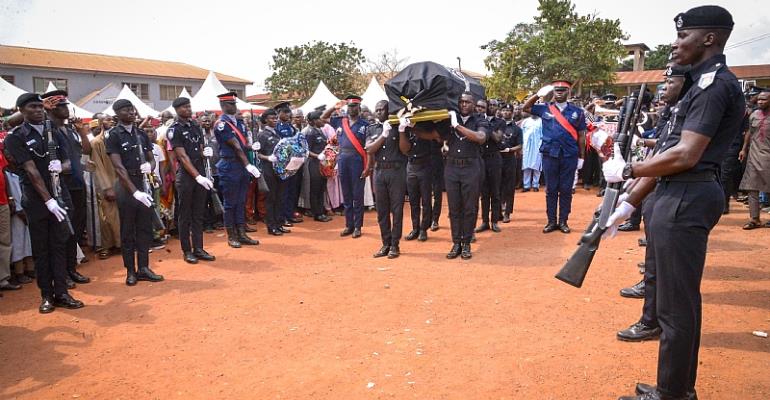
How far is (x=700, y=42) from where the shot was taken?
2.84 meters

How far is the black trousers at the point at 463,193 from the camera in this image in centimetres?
680

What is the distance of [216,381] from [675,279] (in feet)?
10.1

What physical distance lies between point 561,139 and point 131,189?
19.8 feet

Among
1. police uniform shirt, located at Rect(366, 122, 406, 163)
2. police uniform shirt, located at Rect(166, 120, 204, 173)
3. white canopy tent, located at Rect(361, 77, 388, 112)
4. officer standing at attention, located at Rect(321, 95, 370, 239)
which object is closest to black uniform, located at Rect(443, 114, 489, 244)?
police uniform shirt, located at Rect(366, 122, 406, 163)

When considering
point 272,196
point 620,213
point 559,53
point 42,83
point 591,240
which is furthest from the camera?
point 42,83

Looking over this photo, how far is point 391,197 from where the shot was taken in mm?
7172

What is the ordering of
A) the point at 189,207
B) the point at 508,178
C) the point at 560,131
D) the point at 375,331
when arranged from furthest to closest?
the point at 508,178
the point at 560,131
the point at 189,207
the point at 375,331

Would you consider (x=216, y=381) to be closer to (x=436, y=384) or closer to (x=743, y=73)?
(x=436, y=384)

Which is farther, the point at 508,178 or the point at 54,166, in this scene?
the point at 508,178

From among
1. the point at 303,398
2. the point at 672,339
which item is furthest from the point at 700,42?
the point at 303,398

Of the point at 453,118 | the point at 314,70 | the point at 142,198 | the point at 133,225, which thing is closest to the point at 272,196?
the point at 133,225

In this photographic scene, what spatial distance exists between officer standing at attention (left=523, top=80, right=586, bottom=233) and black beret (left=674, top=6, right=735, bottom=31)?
5.01 metres

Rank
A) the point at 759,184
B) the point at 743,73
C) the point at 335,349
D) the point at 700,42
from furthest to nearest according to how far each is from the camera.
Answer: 1. the point at 743,73
2. the point at 759,184
3. the point at 335,349
4. the point at 700,42

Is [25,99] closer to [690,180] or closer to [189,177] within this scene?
[189,177]
